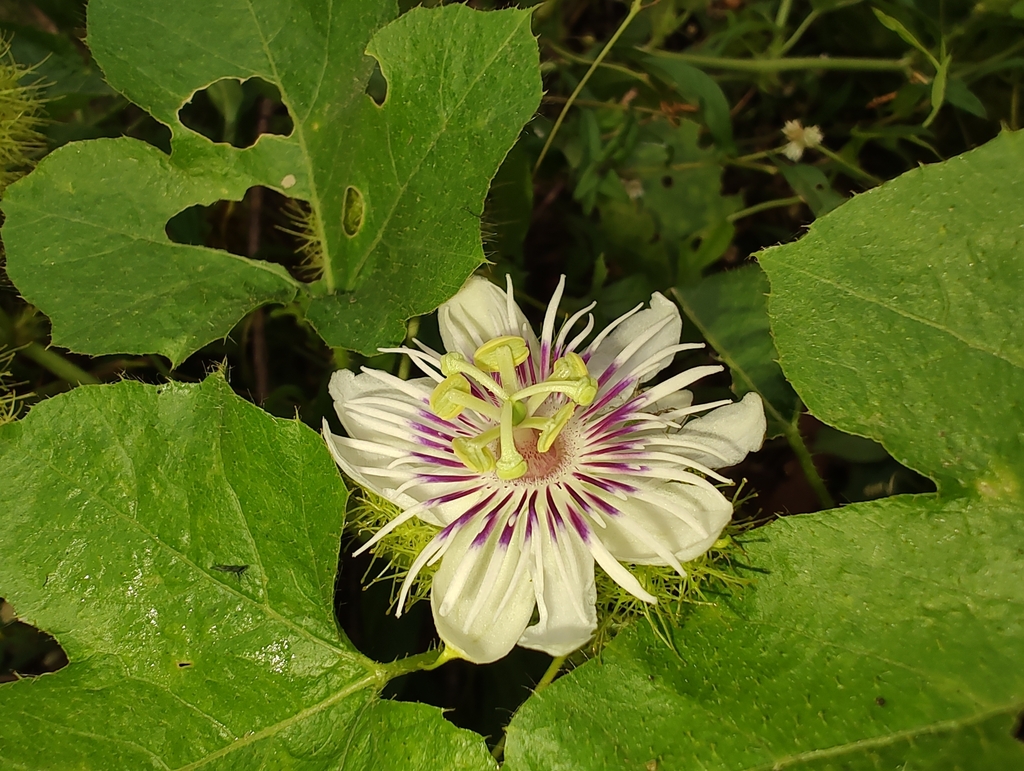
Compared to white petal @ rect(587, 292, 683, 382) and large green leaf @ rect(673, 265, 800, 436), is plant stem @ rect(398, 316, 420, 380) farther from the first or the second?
large green leaf @ rect(673, 265, 800, 436)

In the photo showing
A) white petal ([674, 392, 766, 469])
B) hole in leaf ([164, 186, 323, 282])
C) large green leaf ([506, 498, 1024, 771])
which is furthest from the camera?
hole in leaf ([164, 186, 323, 282])

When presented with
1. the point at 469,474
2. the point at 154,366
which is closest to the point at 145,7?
the point at 154,366

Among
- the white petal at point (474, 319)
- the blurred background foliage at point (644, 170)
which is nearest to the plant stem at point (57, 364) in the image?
the blurred background foliage at point (644, 170)

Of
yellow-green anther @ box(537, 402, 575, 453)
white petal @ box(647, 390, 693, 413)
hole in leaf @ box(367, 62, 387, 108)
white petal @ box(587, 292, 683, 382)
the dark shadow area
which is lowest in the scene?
the dark shadow area

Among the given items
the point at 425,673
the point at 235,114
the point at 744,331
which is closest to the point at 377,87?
the point at 235,114

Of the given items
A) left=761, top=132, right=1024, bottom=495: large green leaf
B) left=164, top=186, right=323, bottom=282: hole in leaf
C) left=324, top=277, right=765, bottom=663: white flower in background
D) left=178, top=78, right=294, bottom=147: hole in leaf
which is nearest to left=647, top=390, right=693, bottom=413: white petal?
left=324, top=277, right=765, bottom=663: white flower in background

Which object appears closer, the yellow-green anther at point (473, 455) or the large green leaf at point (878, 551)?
the large green leaf at point (878, 551)

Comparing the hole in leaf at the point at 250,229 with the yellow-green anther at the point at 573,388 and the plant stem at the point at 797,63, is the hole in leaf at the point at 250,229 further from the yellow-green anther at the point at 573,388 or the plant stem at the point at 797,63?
the plant stem at the point at 797,63
